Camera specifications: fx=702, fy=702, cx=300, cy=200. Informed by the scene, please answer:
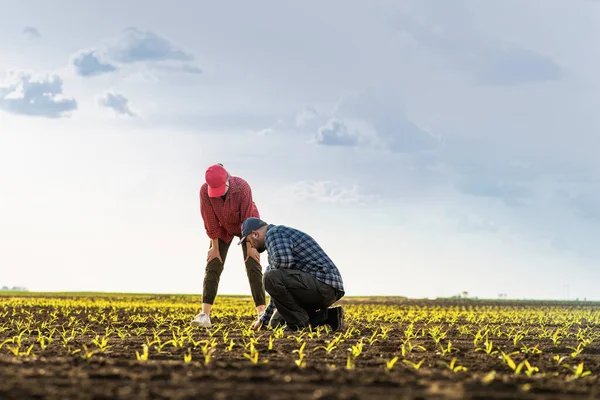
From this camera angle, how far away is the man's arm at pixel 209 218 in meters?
10.5

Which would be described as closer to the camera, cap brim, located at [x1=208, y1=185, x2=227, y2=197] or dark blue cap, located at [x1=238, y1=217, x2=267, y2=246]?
dark blue cap, located at [x1=238, y1=217, x2=267, y2=246]

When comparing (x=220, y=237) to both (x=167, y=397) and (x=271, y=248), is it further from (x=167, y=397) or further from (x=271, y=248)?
(x=167, y=397)

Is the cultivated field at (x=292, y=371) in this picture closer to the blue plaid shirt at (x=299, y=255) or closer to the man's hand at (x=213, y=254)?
the blue plaid shirt at (x=299, y=255)

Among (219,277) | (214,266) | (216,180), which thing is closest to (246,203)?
(216,180)

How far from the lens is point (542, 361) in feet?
20.8

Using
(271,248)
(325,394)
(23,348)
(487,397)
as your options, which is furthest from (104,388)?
(271,248)

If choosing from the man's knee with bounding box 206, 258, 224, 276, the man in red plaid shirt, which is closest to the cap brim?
the man in red plaid shirt

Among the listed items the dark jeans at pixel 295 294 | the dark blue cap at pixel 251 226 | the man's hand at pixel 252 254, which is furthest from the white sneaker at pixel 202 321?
the dark blue cap at pixel 251 226

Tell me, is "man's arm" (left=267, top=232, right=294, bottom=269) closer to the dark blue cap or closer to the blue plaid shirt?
the blue plaid shirt

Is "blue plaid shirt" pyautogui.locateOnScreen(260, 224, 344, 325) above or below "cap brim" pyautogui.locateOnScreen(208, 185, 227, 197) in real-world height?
below

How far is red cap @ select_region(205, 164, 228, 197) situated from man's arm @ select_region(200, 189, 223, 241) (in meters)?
0.28

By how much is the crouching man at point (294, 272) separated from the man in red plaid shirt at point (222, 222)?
3.97 feet

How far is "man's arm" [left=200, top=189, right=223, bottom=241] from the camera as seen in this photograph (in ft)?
34.5

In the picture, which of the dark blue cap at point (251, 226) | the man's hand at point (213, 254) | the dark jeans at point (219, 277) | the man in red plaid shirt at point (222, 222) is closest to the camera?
the dark blue cap at point (251, 226)
